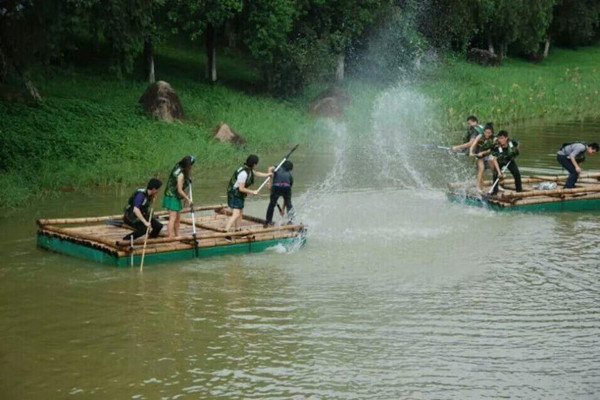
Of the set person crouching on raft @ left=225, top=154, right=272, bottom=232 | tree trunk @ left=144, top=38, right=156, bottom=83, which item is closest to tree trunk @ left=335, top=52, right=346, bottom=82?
tree trunk @ left=144, top=38, right=156, bottom=83

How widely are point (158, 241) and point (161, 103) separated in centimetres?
1475

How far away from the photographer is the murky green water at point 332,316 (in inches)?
458

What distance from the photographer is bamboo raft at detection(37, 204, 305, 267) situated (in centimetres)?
1659

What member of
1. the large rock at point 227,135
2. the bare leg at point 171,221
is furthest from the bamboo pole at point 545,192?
the large rock at point 227,135

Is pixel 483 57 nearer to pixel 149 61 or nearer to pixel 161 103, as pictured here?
pixel 149 61

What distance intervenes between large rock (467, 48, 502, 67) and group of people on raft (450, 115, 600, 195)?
105 ft

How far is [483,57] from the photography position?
54531 millimetres

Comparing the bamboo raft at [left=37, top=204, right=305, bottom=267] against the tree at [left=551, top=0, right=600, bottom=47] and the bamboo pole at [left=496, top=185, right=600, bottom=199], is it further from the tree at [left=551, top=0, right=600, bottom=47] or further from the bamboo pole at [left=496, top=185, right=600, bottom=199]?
the tree at [left=551, top=0, right=600, bottom=47]

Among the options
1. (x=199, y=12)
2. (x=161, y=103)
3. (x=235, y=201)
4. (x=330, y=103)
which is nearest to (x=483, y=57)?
(x=330, y=103)

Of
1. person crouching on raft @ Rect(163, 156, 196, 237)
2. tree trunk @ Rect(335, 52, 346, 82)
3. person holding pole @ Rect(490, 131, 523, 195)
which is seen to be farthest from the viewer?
tree trunk @ Rect(335, 52, 346, 82)

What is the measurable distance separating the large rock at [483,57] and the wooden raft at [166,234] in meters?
37.2

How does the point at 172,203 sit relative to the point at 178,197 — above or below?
below

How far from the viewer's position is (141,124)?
2950 centimetres

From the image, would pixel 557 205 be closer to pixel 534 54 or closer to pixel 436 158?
pixel 436 158
